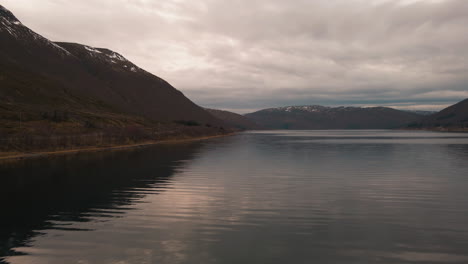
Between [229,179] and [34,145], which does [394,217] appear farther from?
[34,145]

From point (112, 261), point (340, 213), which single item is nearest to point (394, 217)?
point (340, 213)

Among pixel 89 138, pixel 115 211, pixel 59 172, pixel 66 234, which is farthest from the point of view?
pixel 89 138

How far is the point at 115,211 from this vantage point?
1964 centimetres

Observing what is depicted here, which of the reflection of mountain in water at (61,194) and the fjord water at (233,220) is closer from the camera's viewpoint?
the fjord water at (233,220)

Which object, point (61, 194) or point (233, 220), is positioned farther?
point (61, 194)

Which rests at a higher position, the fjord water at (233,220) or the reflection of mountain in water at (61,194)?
the reflection of mountain in water at (61,194)

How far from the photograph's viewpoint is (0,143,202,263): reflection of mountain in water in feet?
54.7

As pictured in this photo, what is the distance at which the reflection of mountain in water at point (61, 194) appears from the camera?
16688mm

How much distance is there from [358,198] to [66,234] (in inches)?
760

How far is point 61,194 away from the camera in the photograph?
24703mm

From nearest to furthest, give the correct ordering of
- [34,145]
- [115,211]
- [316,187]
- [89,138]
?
[115,211] < [316,187] < [34,145] < [89,138]

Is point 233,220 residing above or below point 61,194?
below

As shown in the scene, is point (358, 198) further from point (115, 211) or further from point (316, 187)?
point (115, 211)

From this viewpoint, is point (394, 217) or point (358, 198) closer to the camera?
point (394, 217)
